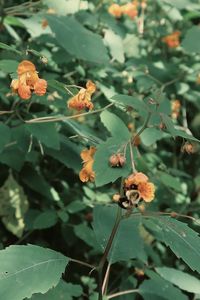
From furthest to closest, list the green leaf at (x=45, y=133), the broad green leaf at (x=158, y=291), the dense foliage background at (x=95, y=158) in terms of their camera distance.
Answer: the green leaf at (x=45, y=133) → the broad green leaf at (x=158, y=291) → the dense foliage background at (x=95, y=158)

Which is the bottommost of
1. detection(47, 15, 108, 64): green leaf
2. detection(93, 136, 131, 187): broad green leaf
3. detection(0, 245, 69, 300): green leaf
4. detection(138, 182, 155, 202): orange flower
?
detection(0, 245, 69, 300): green leaf

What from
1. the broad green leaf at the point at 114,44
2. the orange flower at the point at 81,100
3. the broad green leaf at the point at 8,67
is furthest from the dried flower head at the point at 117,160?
the broad green leaf at the point at 114,44

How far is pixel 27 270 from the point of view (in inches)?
50.1

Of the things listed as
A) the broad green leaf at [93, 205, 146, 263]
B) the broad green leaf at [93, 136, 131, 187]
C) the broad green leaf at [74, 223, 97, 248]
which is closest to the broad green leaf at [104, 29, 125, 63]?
the broad green leaf at [74, 223, 97, 248]

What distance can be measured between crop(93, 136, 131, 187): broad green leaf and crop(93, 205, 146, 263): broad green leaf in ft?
1.19

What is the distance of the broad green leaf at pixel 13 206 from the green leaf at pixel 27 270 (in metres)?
0.99

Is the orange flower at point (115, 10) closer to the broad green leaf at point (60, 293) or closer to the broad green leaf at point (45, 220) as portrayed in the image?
the broad green leaf at point (45, 220)

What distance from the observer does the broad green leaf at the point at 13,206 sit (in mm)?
2305

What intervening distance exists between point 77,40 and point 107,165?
1.27 metres

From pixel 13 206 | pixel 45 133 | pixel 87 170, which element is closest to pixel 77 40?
pixel 45 133

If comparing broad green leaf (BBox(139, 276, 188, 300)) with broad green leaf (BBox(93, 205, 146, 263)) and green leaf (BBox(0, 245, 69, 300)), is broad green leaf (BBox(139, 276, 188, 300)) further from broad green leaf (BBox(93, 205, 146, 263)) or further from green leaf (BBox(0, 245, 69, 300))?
green leaf (BBox(0, 245, 69, 300))

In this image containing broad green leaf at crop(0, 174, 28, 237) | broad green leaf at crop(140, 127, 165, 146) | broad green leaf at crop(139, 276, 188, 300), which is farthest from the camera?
broad green leaf at crop(140, 127, 165, 146)

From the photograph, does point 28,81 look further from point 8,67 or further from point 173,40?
point 173,40

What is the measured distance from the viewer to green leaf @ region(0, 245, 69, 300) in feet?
3.99
